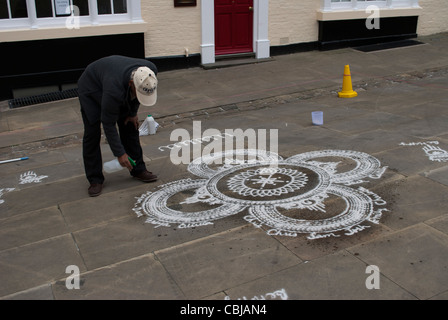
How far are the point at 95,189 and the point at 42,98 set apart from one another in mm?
5655

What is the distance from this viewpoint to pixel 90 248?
456cm

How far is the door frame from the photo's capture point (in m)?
12.1

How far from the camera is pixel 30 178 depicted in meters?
6.61

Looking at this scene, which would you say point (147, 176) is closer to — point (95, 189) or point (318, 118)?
point (95, 189)

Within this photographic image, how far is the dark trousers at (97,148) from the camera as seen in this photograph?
5816 mm

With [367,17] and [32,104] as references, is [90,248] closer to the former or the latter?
[32,104]

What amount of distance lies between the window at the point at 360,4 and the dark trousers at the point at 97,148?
921cm

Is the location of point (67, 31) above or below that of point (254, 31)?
above

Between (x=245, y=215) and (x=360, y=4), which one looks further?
(x=360, y=4)

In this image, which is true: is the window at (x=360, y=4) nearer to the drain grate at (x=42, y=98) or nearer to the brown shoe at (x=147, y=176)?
the drain grate at (x=42, y=98)

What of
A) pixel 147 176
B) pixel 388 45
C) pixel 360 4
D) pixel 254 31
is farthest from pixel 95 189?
pixel 388 45

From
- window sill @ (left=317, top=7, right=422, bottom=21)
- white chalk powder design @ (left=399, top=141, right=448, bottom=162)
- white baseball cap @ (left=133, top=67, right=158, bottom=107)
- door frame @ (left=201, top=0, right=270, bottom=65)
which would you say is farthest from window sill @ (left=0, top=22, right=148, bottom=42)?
white chalk powder design @ (left=399, top=141, right=448, bottom=162)

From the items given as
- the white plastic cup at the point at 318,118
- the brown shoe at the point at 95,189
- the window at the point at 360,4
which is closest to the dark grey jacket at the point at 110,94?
the brown shoe at the point at 95,189
